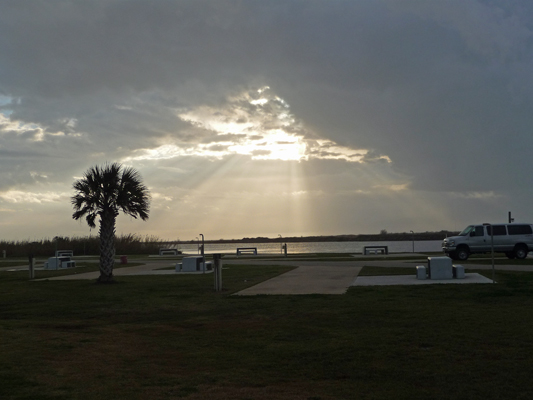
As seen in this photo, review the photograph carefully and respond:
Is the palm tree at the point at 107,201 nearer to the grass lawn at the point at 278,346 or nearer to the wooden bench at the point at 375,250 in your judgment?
the grass lawn at the point at 278,346

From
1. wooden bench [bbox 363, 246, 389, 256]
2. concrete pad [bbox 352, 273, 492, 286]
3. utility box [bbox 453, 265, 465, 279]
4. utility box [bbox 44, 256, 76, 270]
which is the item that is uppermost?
wooden bench [bbox 363, 246, 389, 256]

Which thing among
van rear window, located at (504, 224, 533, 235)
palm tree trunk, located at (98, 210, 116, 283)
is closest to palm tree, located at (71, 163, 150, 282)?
palm tree trunk, located at (98, 210, 116, 283)

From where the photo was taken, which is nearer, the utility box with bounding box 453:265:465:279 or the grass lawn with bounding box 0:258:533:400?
the grass lawn with bounding box 0:258:533:400

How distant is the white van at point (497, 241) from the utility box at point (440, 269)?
1289 centimetres

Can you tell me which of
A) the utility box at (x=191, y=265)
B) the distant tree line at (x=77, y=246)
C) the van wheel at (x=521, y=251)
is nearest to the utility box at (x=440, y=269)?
the utility box at (x=191, y=265)

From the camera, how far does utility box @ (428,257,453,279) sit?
1889cm

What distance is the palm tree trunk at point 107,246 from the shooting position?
21.8 meters

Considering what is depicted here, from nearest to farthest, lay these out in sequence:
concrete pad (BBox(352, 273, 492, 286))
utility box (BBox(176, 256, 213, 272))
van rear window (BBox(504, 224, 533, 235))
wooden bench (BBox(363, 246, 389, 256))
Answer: concrete pad (BBox(352, 273, 492, 286))
utility box (BBox(176, 256, 213, 272))
van rear window (BBox(504, 224, 533, 235))
wooden bench (BBox(363, 246, 389, 256))

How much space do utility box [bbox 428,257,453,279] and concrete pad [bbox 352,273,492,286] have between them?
1.42ft

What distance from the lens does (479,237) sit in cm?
3116

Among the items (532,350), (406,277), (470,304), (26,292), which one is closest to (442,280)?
(406,277)

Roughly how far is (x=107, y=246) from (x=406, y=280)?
11.8 meters

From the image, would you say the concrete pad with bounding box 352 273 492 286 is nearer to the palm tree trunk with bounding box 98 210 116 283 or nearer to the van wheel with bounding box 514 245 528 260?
the palm tree trunk with bounding box 98 210 116 283

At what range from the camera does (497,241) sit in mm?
31078
